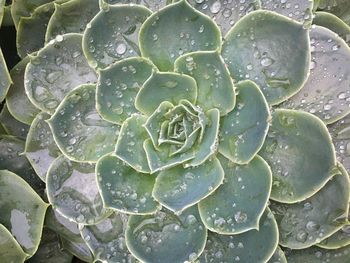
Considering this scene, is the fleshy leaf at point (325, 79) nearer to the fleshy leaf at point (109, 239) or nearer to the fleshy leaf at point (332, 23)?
the fleshy leaf at point (332, 23)

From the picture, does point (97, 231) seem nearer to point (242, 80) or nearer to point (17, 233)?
point (17, 233)

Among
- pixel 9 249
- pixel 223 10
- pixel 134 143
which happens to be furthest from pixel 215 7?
pixel 9 249

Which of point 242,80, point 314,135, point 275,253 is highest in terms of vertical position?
point 242,80

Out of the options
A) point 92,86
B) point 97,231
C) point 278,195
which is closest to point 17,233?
point 97,231

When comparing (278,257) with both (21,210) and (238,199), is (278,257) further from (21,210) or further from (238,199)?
(21,210)

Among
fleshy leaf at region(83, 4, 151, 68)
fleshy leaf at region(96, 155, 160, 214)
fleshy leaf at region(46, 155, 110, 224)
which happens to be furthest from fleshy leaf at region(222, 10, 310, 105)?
fleshy leaf at region(46, 155, 110, 224)

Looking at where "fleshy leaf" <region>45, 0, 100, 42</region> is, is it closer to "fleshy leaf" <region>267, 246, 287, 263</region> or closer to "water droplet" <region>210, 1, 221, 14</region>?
"water droplet" <region>210, 1, 221, 14</region>

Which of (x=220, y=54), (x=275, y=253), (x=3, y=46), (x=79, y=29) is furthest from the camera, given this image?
(x=3, y=46)

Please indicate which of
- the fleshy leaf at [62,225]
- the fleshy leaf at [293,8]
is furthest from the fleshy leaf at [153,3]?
the fleshy leaf at [62,225]
